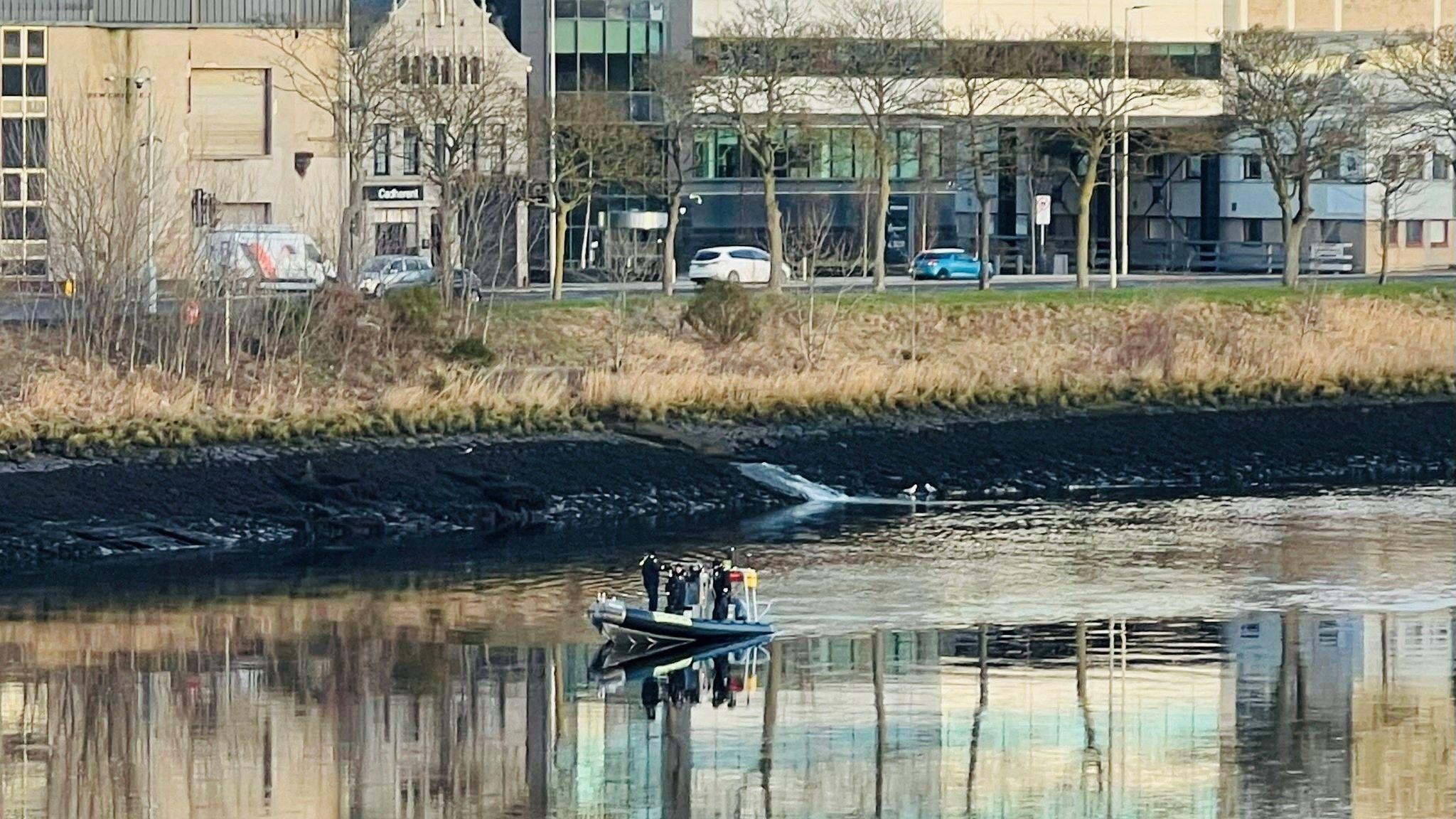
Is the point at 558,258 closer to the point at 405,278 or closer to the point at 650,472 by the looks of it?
the point at 405,278

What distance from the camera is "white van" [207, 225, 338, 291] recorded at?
49.9 m

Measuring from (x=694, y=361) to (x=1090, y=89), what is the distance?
2410 centimetres

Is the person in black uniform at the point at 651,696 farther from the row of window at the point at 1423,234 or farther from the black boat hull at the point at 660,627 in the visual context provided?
the row of window at the point at 1423,234

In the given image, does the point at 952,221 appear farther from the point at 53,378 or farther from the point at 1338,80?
the point at 53,378

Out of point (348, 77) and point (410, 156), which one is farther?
point (410, 156)

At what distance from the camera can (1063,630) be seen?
33.2m

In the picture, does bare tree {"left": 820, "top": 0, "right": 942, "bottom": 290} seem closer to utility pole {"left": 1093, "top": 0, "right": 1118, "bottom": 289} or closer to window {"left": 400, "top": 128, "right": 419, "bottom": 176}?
utility pole {"left": 1093, "top": 0, "right": 1118, "bottom": 289}

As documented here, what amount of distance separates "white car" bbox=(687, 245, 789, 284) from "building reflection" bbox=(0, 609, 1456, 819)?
42.9 metres

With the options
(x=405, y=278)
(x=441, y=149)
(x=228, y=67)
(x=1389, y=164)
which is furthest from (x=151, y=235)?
(x=1389, y=164)

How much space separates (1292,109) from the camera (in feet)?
241

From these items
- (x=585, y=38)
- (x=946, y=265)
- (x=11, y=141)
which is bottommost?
(x=946, y=265)

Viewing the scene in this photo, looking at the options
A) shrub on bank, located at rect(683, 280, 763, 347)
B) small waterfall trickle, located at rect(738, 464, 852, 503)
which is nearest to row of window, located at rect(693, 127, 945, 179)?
shrub on bank, located at rect(683, 280, 763, 347)

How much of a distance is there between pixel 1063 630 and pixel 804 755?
7.75 metres

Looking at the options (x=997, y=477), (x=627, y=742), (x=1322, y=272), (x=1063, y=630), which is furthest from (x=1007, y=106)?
(x=627, y=742)
